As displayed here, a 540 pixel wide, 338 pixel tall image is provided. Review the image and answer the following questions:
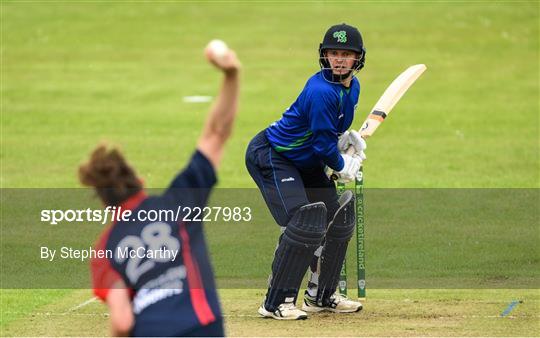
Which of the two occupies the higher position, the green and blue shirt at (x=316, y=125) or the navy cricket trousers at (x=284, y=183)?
the green and blue shirt at (x=316, y=125)

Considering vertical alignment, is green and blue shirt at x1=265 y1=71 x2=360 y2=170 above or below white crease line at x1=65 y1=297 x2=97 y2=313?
above

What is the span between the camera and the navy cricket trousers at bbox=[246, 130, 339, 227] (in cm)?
891

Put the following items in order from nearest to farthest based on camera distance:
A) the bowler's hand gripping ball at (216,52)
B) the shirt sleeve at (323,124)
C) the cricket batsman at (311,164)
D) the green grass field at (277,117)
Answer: the bowler's hand gripping ball at (216,52), the shirt sleeve at (323,124), the cricket batsman at (311,164), the green grass field at (277,117)

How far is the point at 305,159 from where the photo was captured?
8969mm

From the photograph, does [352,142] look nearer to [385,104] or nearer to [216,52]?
[385,104]

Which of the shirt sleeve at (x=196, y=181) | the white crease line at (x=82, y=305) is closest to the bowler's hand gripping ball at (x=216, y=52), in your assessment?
the shirt sleeve at (x=196, y=181)

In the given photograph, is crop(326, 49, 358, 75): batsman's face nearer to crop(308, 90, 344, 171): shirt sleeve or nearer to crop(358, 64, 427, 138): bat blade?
crop(308, 90, 344, 171): shirt sleeve

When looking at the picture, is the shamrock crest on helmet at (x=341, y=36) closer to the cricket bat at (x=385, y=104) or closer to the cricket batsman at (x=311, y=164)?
Result: the cricket batsman at (x=311, y=164)

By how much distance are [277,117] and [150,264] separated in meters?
17.3

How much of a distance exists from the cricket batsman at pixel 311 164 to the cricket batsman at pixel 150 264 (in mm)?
3937

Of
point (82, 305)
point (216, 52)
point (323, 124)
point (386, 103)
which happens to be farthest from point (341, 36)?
point (216, 52)

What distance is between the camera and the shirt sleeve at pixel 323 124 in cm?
862
